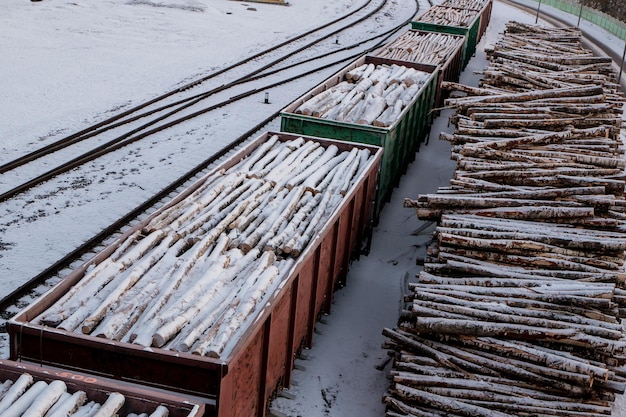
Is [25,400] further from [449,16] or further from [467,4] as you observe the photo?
[467,4]

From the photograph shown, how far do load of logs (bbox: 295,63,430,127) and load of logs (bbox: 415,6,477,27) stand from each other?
10.3 meters

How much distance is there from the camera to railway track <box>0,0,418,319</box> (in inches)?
472

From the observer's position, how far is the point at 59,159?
16750mm

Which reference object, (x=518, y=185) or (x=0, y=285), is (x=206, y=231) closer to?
(x=0, y=285)

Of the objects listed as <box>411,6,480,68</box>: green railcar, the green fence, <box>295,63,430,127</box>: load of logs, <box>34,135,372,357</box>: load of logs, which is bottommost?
<box>34,135,372,357</box>: load of logs

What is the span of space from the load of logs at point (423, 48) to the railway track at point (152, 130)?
4274 millimetres

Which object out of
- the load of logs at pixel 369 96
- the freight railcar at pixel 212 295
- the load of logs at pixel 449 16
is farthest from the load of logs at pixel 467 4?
the freight railcar at pixel 212 295

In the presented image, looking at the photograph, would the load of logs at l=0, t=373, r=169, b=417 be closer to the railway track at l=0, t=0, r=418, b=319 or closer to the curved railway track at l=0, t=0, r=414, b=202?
the railway track at l=0, t=0, r=418, b=319

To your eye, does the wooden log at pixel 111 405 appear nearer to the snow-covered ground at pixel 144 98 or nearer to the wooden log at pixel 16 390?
the wooden log at pixel 16 390

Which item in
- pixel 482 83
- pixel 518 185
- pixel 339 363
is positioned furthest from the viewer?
pixel 482 83

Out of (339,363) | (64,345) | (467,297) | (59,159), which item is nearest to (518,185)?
(467,297)

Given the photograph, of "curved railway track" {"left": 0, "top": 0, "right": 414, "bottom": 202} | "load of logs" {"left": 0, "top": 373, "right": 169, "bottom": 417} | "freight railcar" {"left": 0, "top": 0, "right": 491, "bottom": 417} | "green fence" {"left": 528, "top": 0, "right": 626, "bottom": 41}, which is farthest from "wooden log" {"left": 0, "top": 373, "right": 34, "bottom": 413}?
"green fence" {"left": 528, "top": 0, "right": 626, "bottom": 41}

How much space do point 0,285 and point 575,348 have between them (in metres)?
9.09

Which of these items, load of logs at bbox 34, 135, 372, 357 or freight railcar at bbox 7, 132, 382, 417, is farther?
load of logs at bbox 34, 135, 372, 357
